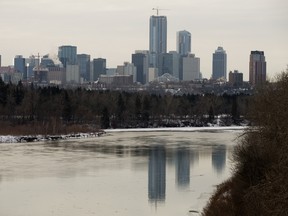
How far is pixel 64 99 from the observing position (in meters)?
76.4

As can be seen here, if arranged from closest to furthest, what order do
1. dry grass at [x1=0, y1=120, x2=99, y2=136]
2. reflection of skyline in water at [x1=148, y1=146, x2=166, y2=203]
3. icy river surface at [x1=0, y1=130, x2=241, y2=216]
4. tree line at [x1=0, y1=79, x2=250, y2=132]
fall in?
1. icy river surface at [x1=0, y1=130, x2=241, y2=216]
2. reflection of skyline in water at [x1=148, y1=146, x2=166, y2=203]
3. dry grass at [x1=0, y1=120, x2=99, y2=136]
4. tree line at [x1=0, y1=79, x2=250, y2=132]

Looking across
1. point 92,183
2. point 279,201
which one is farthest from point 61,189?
point 279,201

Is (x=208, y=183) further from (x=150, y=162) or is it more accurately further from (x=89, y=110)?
(x=89, y=110)

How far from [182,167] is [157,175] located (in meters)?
3.91

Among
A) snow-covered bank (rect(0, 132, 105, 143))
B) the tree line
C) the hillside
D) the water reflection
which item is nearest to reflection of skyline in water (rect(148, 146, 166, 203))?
the water reflection

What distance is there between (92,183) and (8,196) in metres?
4.79

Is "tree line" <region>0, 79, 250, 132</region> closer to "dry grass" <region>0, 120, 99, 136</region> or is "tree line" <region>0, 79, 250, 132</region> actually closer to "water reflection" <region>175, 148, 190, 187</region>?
"dry grass" <region>0, 120, 99, 136</region>

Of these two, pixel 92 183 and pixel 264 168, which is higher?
pixel 264 168

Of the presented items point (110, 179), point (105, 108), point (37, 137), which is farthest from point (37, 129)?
point (110, 179)

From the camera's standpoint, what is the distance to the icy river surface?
66.7 ft

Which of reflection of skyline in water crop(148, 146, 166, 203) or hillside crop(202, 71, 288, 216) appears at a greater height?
hillside crop(202, 71, 288, 216)

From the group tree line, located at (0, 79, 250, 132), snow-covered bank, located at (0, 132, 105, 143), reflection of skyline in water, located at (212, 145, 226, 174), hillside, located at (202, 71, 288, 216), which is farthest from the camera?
tree line, located at (0, 79, 250, 132)

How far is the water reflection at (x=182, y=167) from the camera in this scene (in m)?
27.0

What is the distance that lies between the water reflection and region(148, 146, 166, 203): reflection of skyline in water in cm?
75
